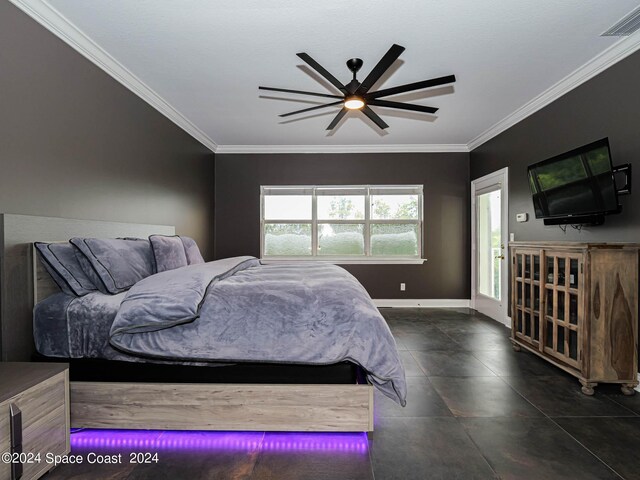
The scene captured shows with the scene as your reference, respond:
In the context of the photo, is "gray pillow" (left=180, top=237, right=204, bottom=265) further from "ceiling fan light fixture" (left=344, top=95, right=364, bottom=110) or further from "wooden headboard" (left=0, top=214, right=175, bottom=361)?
"ceiling fan light fixture" (left=344, top=95, right=364, bottom=110)

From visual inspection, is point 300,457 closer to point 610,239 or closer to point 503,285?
point 610,239

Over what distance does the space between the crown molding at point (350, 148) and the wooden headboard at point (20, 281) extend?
3.68 meters

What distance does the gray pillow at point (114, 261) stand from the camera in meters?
2.17

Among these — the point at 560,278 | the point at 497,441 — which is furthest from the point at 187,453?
the point at 560,278

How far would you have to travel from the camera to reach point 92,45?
2.63 metres

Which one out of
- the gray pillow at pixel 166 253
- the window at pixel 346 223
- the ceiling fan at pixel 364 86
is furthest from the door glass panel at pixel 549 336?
the gray pillow at pixel 166 253

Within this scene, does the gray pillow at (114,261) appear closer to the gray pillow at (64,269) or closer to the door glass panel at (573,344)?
the gray pillow at (64,269)

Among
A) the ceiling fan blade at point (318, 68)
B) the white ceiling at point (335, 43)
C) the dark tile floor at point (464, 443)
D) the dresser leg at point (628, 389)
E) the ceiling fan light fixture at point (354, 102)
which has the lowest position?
the dark tile floor at point (464, 443)

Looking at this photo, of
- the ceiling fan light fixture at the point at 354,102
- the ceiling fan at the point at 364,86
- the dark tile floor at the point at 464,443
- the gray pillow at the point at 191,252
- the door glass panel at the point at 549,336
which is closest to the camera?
the dark tile floor at the point at 464,443

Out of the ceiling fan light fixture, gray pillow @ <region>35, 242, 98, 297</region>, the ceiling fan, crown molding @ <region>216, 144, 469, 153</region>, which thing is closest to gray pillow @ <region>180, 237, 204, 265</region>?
gray pillow @ <region>35, 242, 98, 297</region>

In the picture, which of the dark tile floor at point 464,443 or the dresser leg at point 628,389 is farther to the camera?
the dresser leg at point 628,389

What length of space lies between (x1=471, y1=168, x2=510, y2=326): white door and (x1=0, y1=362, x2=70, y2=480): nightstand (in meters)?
4.59

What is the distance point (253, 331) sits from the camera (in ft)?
6.13

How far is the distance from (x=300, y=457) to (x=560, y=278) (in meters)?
2.44
